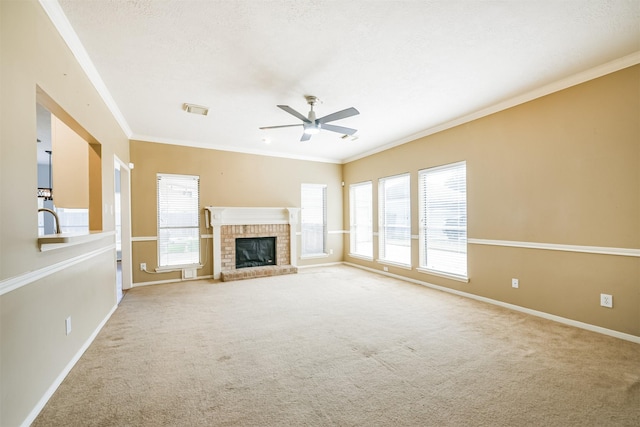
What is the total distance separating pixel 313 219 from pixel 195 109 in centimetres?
377

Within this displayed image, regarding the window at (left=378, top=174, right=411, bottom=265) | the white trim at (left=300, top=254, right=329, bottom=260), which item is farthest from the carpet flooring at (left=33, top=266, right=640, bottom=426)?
the white trim at (left=300, top=254, right=329, bottom=260)

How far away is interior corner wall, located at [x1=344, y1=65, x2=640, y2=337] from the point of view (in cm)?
269

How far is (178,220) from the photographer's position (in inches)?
209

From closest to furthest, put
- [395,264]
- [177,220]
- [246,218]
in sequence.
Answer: [177,220], [395,264], [246,218]

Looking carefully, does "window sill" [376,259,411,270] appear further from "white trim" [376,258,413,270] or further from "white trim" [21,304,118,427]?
"white trim" [21,304,118,427]

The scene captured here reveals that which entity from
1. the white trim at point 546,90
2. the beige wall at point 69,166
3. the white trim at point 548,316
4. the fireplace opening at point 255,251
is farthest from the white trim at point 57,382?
the white trim at point 546,90

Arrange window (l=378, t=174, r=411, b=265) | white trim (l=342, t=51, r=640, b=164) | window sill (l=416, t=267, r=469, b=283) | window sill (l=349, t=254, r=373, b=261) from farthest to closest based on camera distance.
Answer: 1. window sill (l=349, t=254, r=373, b=261)
2. window (l=378, t=174, r=411, b=265)
3. window sill (l=416, t=267, r=469, b=283)
4. white trim (l=342, t=51, r=640, b=164)

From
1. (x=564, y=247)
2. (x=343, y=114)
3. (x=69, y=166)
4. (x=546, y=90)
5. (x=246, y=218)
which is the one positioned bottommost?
(x=564, y=247)

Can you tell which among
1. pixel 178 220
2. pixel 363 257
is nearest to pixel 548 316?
pixel 363 257

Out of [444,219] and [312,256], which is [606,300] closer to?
[444,219]

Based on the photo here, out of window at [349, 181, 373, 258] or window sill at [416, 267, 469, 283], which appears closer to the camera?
window sill at [416, 267, 469, 283]

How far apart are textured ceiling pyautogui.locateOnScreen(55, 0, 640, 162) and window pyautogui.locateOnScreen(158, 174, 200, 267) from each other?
69.7 inches

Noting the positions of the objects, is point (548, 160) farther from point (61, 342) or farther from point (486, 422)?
point (61, 342)

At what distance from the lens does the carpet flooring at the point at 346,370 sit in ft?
Answer: 5.68
